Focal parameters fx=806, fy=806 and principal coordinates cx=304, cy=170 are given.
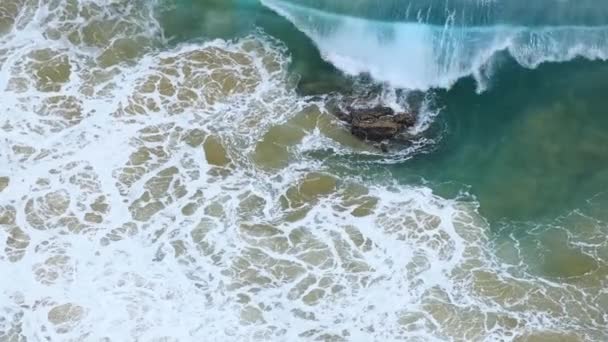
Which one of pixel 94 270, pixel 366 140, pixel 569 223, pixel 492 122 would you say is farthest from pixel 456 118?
pixel 94 270

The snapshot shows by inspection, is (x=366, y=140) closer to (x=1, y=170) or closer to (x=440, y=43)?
(x=440, y=43)

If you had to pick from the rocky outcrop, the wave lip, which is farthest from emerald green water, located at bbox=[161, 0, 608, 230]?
the rocky outcrop

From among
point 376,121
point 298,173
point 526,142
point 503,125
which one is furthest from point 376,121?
point 526,142

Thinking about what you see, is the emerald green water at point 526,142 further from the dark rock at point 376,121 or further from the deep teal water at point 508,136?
the dark rock at point 376,121

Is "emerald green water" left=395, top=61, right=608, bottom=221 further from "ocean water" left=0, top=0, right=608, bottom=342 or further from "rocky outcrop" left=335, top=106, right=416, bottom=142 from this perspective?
"rocky outcrop" left=335, top=106, right=416, bottom=142

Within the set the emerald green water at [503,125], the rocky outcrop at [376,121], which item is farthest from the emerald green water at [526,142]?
the rocky outcrop at [376,121]

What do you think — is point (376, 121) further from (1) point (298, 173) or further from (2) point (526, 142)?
(2) point (526, 142)

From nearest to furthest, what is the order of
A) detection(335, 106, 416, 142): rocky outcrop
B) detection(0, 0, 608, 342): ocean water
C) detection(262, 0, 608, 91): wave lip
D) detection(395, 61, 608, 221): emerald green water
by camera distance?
detection(0, 0, 608, 342): ocean water
detection(395, 61, 608, 221): emerald green water
detection(335, 106, 416, 142): rocky outcrop
detection(262, 0, 608, 91): wave lip
